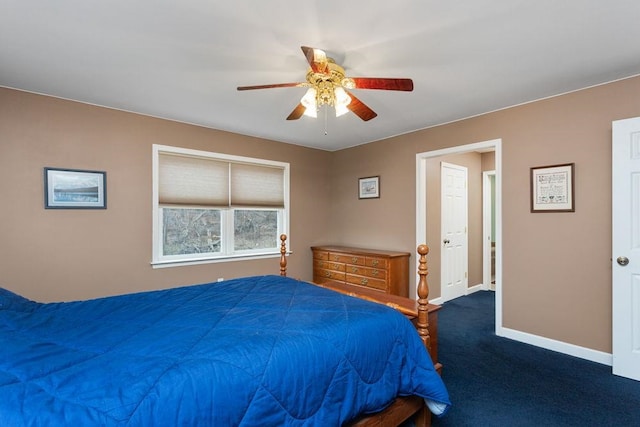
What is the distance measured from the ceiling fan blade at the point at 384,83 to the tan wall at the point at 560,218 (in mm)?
1957

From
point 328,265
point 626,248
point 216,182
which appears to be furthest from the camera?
point 328,265

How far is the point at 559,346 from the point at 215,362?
3.34 metres

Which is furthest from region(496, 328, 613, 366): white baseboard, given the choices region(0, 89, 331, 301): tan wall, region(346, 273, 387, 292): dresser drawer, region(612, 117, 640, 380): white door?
region(0, 89, 331, 301): tan wall

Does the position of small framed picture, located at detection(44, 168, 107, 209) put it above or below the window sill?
above

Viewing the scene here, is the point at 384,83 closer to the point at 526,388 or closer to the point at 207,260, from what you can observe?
the point at 526,388

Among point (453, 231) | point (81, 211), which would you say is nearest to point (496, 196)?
point (453, 231)

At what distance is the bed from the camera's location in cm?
100

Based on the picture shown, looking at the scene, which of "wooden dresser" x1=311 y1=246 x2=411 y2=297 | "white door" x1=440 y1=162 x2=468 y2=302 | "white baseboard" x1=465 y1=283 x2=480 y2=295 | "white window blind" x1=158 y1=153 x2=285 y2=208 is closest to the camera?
"white window blind" x1=158 y1=153 x2=285 y2=208

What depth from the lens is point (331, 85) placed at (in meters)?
2.19

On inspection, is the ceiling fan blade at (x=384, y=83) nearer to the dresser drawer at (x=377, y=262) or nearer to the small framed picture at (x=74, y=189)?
the dresser drawer at (x=377, y=262)

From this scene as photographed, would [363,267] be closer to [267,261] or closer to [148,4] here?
[267,261]

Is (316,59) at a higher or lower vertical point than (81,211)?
higher

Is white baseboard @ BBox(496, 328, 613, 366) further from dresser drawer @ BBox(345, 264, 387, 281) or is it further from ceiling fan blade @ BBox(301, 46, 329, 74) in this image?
ceiling fan blade @ BBox(301, 46, 329, 74)

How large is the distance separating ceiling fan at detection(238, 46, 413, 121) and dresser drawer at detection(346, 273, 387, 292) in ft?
7.72
